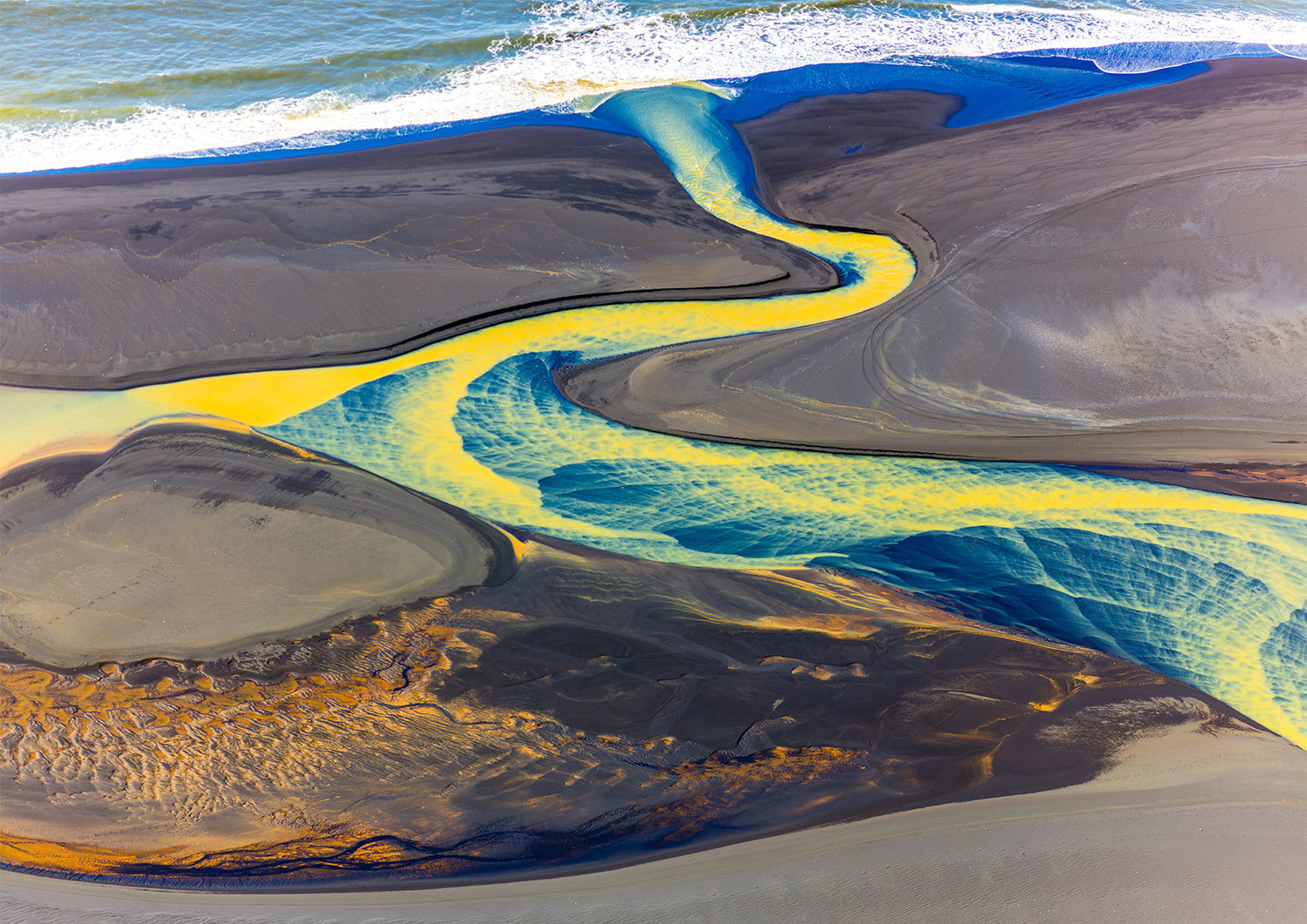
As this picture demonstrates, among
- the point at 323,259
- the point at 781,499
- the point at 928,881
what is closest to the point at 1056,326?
the point at 781,499

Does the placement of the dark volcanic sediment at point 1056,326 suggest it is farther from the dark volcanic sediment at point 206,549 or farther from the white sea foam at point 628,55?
the white sea foam at point 628,55

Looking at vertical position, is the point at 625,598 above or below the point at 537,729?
above

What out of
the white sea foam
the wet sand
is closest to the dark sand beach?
the wet sand

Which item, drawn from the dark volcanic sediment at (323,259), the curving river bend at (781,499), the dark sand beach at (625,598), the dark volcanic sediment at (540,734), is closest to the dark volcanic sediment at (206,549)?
the dark sand beach at (625,598)

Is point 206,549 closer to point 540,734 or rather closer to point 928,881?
point 540,734

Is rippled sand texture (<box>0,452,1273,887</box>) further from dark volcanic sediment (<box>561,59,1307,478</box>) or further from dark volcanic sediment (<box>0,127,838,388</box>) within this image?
dark volcanic sediment (<box>0,127,838,388</box>)

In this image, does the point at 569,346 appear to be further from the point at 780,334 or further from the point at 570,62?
the point at 570,62
